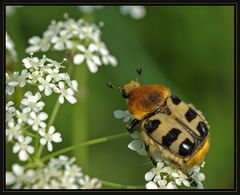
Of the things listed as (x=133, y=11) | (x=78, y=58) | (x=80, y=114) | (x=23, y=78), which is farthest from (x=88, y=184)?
(x=133, y=11)

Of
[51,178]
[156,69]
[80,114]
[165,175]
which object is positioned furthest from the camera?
[156,69]

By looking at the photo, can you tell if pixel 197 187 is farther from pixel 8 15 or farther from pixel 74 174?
pixel 8 15

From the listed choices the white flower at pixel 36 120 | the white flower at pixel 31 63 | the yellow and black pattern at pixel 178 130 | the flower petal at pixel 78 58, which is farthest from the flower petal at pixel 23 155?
the flower petal at pixel 78 58

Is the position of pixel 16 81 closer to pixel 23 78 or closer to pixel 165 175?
pixel 23 78

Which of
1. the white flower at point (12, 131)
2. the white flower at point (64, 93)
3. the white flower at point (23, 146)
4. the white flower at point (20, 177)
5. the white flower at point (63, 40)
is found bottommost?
the white flower at point (20, 177)

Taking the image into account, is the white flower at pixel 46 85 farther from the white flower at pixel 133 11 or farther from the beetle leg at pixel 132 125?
the white flower at pixel 133 11
